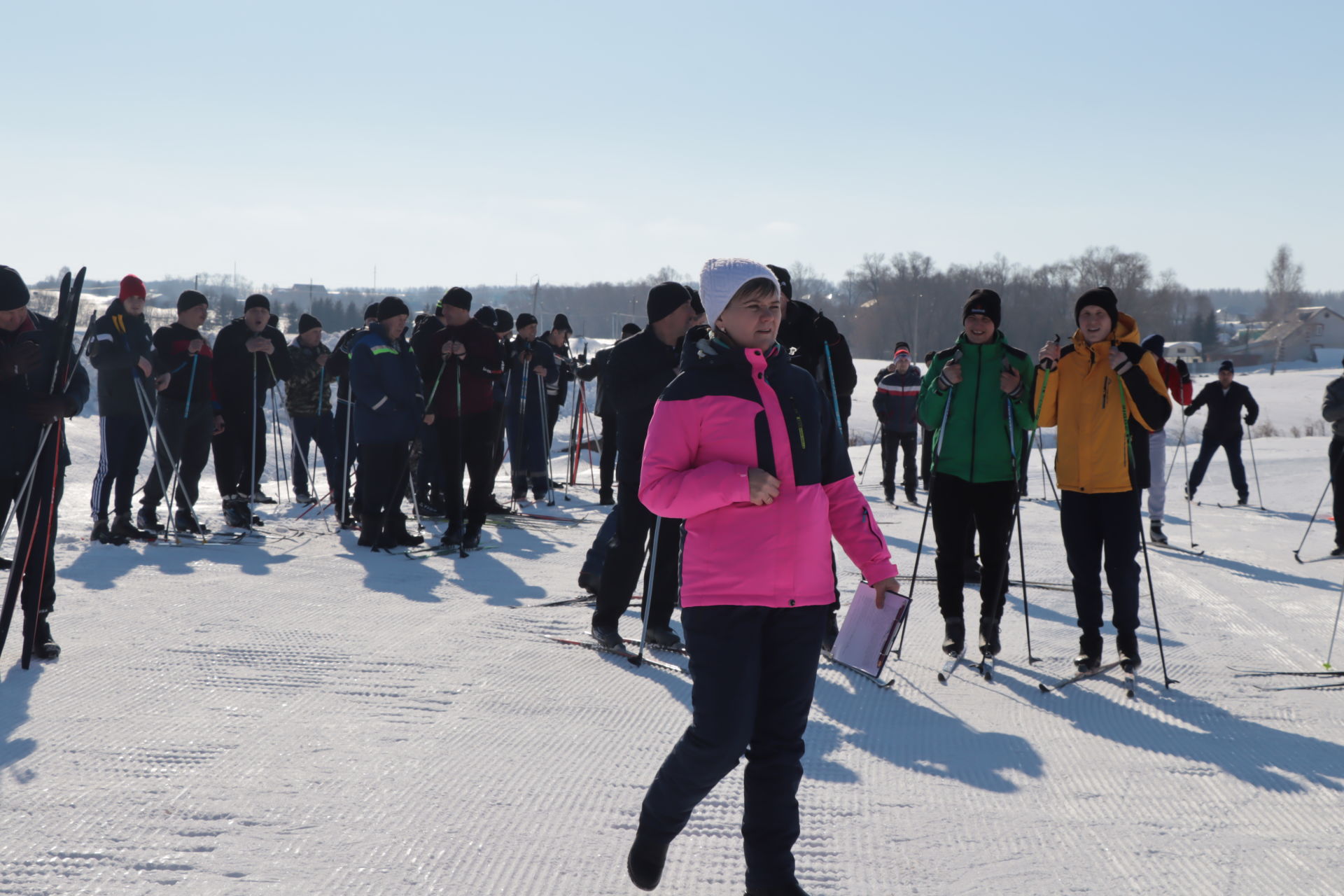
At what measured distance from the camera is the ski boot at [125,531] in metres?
8.34

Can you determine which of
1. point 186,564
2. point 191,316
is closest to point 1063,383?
point 186,564

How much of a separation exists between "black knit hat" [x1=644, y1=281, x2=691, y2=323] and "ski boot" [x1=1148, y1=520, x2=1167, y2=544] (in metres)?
7.05

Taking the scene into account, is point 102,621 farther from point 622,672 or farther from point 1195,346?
point 1195,346

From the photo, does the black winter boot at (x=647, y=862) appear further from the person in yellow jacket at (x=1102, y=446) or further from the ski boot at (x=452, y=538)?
the ski boot at (x=452, y=538)

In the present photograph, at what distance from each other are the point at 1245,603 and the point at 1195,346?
288 ft

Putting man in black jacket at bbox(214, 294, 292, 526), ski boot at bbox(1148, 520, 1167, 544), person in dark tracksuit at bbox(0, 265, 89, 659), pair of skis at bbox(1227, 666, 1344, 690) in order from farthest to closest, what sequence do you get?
ski boot at bbox(1148, 520, 1167, 544)
man in black jacket at bbox(214, 294, 292, 526)
pair of skis at bbox(1227, 666, 1344, 690)
person in dark tracksuit at bbox(0, 265, 89, 659)

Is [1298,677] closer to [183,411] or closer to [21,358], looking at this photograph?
[21,358]

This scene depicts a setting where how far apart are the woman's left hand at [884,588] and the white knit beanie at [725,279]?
790 mm

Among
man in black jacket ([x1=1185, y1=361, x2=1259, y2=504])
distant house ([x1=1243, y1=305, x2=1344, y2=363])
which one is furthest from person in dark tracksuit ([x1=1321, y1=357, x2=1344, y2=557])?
distant house ([x1=1243, y1=305, x2=1344, y2=363])

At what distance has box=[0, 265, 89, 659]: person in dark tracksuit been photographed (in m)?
4.69

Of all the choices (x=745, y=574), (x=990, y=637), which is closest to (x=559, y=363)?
(x=990, y=637)

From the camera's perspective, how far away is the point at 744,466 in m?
2.58

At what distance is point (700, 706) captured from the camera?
261 cm

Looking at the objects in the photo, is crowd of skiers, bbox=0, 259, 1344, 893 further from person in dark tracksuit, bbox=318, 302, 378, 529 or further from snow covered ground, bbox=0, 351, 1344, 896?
snow covered ground, bbox=0, 351, 1344, 896
